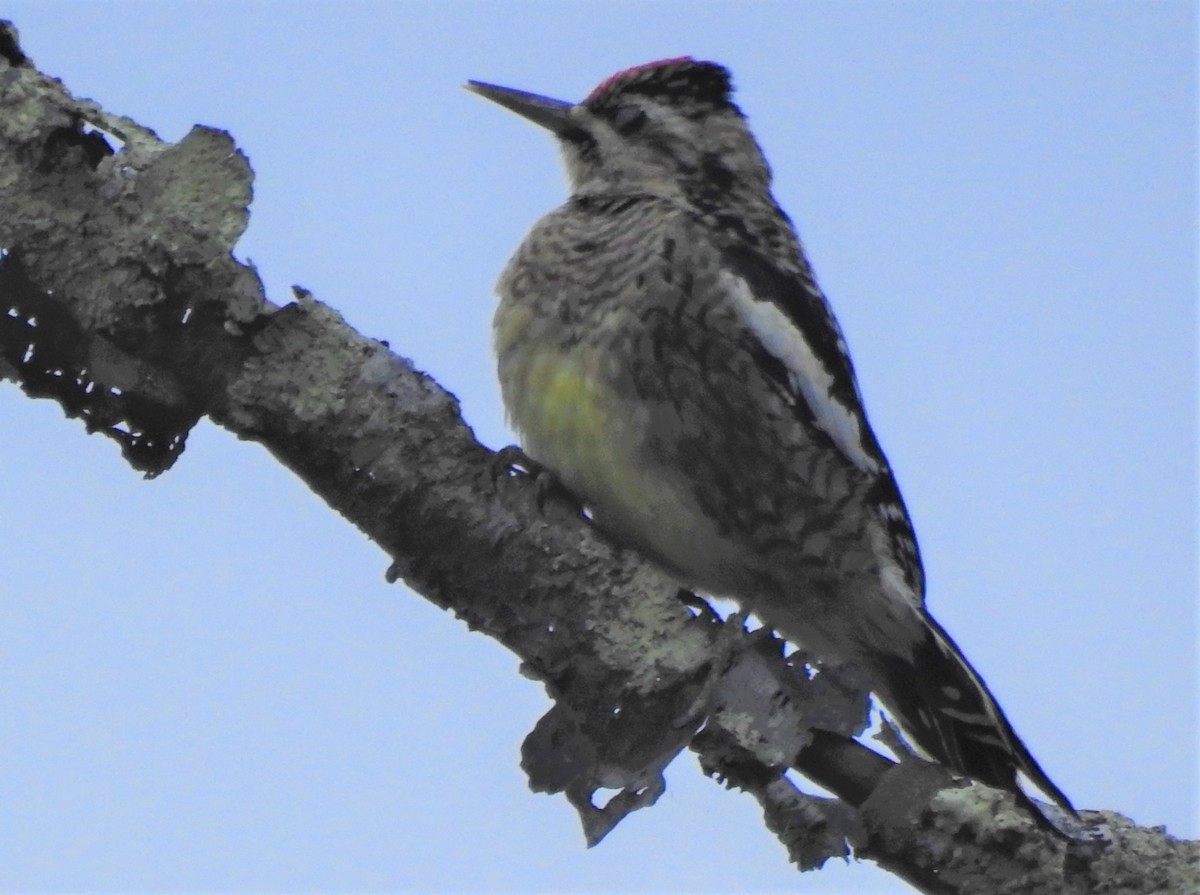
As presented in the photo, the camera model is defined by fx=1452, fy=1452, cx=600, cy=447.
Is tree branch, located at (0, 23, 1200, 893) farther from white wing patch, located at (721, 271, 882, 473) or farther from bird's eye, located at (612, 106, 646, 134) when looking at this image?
bird's eye, located at (612, 106, 646, 134)

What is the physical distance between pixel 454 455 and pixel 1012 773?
1133 mm

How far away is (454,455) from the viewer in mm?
2031

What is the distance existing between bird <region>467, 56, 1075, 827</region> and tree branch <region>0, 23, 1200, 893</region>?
0.48 m

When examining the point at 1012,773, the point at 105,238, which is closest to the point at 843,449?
the point at 1012,773

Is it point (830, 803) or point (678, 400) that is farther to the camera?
point (678, 400)

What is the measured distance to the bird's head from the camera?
11.5ft

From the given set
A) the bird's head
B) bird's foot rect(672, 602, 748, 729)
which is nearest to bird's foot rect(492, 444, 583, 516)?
bird's foot rect(672, 602, 748, 729)

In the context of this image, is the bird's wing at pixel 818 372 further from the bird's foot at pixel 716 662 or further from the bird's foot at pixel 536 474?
the bird's foot at pixel 716 662

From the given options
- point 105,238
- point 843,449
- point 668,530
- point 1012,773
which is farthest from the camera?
point 843,449

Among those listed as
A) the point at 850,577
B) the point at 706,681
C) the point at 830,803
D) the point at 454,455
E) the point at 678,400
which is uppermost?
the point at 678,400

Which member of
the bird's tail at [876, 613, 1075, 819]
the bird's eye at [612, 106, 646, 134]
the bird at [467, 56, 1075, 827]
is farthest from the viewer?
the bird's eye at [612, 106, 646, 134]

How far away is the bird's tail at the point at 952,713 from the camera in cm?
248

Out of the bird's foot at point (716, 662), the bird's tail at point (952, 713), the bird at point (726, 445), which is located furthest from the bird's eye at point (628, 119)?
the bird's foot at point (716, 662)

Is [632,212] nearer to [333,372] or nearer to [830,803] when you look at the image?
[333,372]
